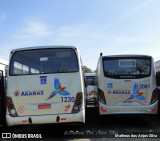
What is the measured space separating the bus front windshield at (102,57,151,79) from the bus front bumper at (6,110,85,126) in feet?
9.20

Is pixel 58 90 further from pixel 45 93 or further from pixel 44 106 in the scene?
pixel 44 106

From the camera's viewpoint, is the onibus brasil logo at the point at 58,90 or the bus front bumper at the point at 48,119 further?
the onibus brasil logo at the point at 58,90

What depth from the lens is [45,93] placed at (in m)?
8.20

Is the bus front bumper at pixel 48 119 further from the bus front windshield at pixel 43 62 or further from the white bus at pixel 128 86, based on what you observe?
the white bus at pixel 128 86

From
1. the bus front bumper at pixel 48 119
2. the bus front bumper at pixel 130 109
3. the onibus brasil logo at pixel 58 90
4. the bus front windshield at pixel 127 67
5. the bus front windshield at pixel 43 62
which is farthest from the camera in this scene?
the bus front windshield at pixel 127 67

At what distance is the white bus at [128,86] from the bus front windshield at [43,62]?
226 cm

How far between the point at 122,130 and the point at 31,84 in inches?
137

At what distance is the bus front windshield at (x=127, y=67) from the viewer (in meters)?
10.4

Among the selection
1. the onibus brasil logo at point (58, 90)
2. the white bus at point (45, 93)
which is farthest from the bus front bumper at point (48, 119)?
the onibus brasil logo at point (58, 90)

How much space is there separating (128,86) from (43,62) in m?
3.36

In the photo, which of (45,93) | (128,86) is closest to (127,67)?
(128,86)

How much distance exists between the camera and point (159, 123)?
11.2 meters

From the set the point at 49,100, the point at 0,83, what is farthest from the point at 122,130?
the point at 0,83

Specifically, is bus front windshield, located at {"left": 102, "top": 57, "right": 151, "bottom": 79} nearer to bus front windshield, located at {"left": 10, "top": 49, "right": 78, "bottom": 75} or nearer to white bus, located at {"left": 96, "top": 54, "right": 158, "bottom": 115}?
white bus, located at {"left": 96, "top": 54, "right": 158, "bottom": 115}
